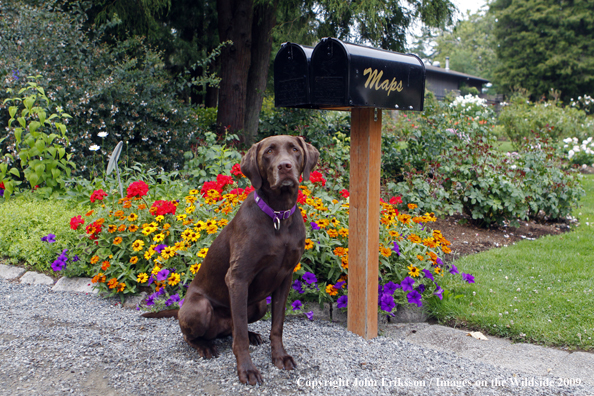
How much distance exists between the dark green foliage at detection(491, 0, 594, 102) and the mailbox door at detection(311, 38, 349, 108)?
3263 centimetres

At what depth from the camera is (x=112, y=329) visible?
3.30 metres

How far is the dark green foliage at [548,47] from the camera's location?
30.0m

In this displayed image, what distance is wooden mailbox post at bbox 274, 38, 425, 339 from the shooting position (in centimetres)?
280

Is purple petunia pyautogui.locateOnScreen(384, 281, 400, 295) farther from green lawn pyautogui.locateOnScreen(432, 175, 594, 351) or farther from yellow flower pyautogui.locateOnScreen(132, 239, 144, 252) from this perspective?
yellow flower pyautogui.locateOnScreen(132, 239, 144, 252)

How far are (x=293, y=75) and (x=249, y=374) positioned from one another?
1.85m

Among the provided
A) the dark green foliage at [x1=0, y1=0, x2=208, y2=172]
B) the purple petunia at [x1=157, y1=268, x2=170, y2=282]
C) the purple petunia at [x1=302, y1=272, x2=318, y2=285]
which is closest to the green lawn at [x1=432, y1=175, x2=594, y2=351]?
the purple petunia at [x1=302, y1=272, x2=318, y2=285]

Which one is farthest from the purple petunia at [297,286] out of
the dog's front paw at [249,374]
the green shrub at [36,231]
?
the green shrub at [36,231]

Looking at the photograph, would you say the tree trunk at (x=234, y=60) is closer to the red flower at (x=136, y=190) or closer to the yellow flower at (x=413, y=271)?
the red flower at (x=136, y=190)

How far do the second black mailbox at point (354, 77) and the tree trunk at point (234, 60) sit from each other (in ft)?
18.0

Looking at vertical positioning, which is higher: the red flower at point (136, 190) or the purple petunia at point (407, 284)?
the red flower at point (136, 190)

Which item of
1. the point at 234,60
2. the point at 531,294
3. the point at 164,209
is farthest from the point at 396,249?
the point at 234,60

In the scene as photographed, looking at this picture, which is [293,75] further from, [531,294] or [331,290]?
[531,294]

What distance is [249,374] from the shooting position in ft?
8.44

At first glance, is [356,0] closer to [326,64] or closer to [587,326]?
[326,64]
